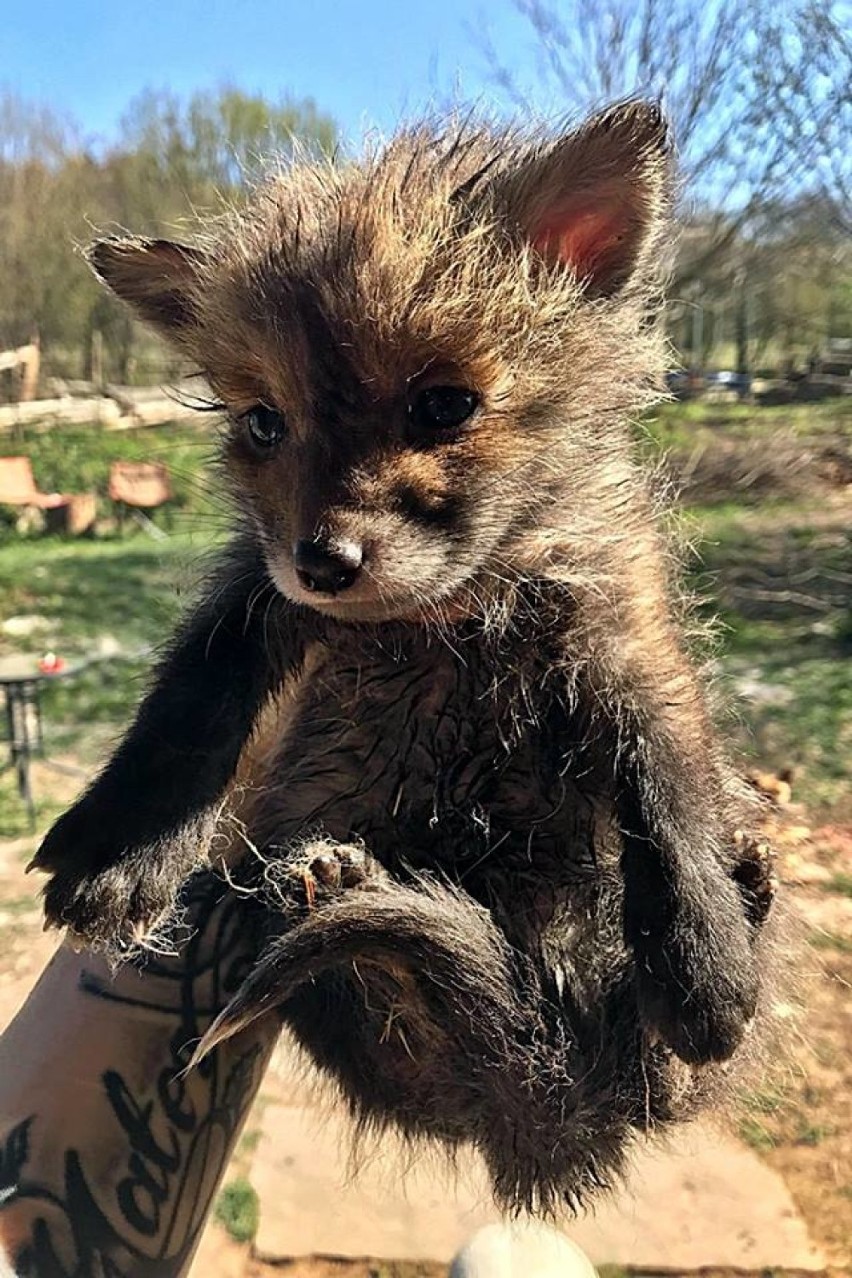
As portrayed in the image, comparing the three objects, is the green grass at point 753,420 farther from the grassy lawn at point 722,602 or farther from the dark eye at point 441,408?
the dark eye at point 441,408

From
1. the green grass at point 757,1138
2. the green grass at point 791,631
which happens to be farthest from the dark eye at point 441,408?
the green grass at point 791,631

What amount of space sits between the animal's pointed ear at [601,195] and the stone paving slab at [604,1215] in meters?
2.60

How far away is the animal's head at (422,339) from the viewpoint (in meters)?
1.52

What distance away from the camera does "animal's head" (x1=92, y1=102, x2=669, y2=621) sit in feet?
5.00

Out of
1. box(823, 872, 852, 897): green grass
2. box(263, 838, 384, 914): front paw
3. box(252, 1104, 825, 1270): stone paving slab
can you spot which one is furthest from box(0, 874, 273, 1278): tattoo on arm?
box(823, 872, 852, 897): green grass

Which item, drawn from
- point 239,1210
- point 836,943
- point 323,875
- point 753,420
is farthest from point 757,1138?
point 753,420

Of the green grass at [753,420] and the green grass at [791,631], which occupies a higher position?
the green grass at [753,420]

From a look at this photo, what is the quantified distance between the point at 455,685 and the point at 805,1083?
309cm

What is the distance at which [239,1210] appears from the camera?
3600 mm

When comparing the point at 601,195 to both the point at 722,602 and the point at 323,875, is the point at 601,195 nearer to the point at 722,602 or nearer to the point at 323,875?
the point at 323,875

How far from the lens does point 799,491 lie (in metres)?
11.5

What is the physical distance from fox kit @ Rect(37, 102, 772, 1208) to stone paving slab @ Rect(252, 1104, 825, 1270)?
193 centimetres

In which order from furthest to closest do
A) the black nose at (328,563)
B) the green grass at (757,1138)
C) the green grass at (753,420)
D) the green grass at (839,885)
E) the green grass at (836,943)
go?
the green grass at (753,420)
the green grass at (839,885)
the green grass at (836,943)
the green grass at (757,1138)
the black nose at (328,563)

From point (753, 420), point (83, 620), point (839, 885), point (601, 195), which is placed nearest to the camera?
point (601, 195)
